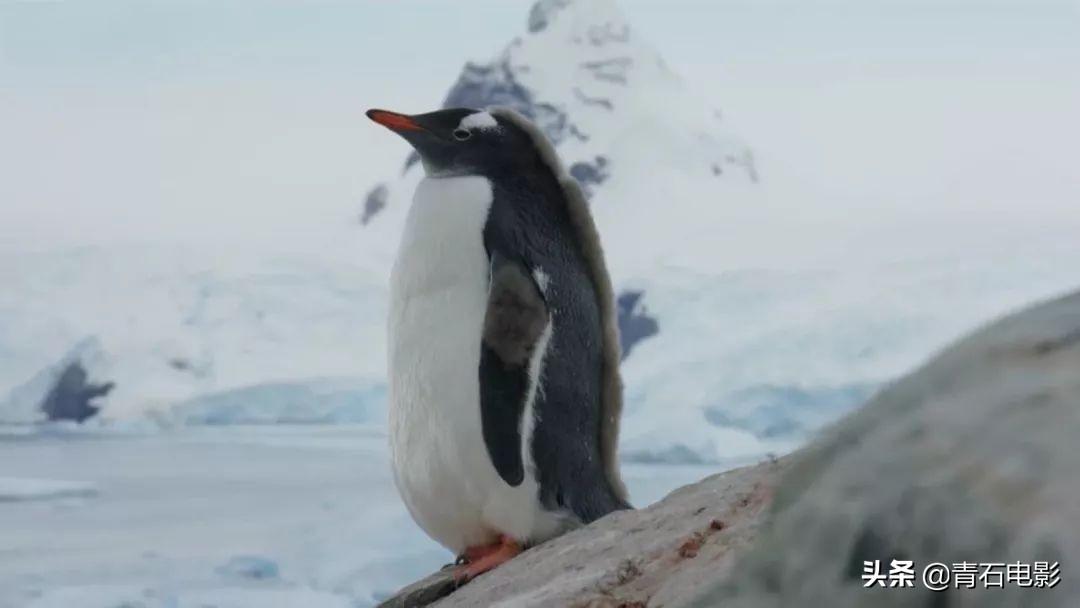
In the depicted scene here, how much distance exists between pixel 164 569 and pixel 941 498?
452 cm

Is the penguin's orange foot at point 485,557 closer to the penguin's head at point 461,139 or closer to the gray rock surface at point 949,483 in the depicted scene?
the penguin's head at point 461,139

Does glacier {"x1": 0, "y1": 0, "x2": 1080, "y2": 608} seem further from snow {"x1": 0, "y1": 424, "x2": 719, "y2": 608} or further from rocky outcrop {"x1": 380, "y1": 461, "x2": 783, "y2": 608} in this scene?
rocky outcrop {"x1": 380, "y1": 461, "x2": 783, "y2": 608}

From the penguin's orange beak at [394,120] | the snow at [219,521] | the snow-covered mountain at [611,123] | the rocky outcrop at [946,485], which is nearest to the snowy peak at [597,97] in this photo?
the snow-covered mountain at [611,123]

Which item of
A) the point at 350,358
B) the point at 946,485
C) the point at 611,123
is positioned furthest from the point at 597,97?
the point at 946,485

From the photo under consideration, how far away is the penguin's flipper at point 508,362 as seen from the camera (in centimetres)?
214

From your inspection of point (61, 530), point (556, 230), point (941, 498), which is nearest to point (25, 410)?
point (61, 530)

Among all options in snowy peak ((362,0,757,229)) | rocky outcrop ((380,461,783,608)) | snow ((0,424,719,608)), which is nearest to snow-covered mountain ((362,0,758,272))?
snowy peak ((362,0,757,229))

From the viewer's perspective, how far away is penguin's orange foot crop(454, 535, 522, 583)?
195cm

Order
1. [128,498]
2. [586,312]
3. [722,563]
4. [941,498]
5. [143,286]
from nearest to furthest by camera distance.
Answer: [941,498], [722,563], [586,312], [128,498], [143,286]

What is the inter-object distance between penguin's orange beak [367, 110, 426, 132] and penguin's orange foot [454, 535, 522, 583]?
2.42ft

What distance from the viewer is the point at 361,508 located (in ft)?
17.0

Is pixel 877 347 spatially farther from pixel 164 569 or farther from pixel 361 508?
pixel 164 569

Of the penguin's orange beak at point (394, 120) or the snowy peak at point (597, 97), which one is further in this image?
the snowy peak at point (597, 97)

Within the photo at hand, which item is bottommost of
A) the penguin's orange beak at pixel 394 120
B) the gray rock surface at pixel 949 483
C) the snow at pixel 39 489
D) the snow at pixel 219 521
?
the snow at pixel 219 521
